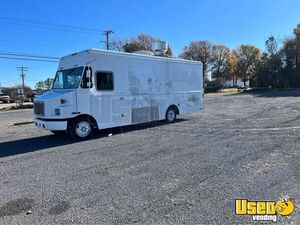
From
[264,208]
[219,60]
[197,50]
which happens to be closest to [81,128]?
[264,208]

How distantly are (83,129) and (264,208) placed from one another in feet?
23.9

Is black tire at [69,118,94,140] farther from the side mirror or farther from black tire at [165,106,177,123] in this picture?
black tire at [165,106,177,123]

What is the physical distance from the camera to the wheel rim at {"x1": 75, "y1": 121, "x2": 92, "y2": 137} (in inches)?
390

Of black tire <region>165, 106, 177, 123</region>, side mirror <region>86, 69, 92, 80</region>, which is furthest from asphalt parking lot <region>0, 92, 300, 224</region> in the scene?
black tire <region>165, 106, 177, 123</region>

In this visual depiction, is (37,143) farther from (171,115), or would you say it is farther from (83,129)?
(171,115)

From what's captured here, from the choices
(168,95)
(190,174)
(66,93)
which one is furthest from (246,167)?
(168,95)

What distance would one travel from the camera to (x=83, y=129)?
999 cm

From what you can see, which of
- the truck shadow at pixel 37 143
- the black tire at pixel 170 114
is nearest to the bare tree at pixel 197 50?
the black tire at pixel 170 114

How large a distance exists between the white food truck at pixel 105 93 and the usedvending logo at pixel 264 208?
693cm

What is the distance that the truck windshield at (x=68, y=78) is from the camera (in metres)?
9.84

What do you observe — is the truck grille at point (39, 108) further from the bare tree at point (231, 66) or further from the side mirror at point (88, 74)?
the bare tree at point (231, 66)

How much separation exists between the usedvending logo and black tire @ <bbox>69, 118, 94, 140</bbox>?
6.90 metres

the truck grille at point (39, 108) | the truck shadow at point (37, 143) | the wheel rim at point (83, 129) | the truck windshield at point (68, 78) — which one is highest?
the truck windshield at point (68, 78)

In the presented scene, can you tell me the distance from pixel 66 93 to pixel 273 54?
54.5 meters
